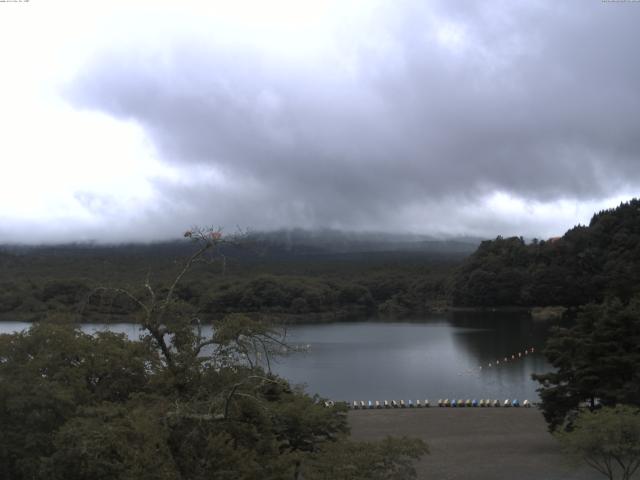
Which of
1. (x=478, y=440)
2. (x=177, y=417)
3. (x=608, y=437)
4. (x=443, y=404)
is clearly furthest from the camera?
(x=443, y=404)

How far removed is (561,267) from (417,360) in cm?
4755

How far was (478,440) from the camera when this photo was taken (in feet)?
78.2

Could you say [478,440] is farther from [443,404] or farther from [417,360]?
[417,360]

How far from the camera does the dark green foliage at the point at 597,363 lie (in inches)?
821

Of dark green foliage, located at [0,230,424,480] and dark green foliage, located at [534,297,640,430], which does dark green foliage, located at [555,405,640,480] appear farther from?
dark green foliage, located at [0,230,424,480]

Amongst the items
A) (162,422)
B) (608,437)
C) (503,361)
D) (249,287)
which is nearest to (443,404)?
(608,437)

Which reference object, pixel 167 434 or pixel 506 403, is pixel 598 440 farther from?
pixel 506 403

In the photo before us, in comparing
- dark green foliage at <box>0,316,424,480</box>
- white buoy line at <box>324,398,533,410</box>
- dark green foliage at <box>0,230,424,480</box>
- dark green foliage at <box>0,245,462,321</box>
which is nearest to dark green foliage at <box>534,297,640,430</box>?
dark green foliage at <box>0,316,424,480</box>

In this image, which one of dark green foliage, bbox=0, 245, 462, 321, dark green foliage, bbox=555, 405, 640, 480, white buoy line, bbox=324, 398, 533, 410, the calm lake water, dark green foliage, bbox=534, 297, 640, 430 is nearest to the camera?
dark green foliage, bbox=555, 405, 640, 480

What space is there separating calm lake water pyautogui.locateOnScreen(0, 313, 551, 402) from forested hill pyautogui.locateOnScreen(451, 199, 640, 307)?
1215 cm

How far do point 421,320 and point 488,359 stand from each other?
1492 inches

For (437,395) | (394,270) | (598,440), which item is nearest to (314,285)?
(394,270)

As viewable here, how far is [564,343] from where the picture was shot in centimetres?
2205

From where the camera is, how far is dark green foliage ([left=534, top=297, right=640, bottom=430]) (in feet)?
68.4
